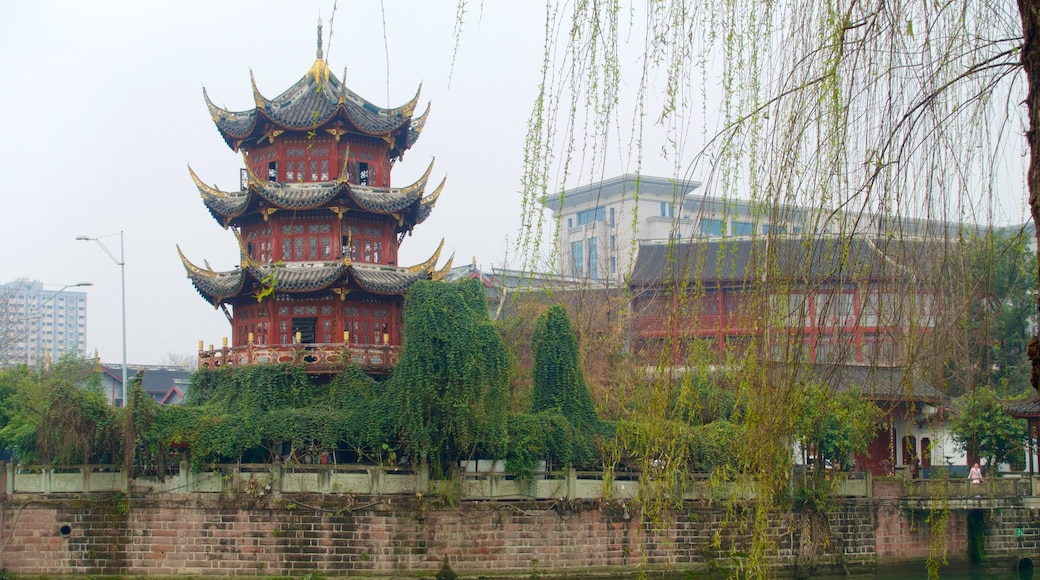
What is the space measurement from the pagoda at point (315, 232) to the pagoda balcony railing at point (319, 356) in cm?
2

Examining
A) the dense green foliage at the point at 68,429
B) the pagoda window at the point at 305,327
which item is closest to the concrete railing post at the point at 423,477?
the pagoda window at the point at 305,327

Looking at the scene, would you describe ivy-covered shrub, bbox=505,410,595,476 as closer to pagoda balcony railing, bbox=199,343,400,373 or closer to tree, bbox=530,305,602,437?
tree, bbox=530,305,602,437

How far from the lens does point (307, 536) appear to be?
65.6 feet

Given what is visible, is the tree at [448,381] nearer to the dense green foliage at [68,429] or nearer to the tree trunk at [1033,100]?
the dense green foliage at [68,429]

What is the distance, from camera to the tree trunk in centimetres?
418

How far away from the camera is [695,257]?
6531 millimetres

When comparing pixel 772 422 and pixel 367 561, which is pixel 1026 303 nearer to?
pixel 367 561

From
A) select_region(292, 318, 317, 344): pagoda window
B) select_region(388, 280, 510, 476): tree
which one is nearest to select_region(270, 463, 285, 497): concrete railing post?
select_region(388, 280, 510, 476): tree

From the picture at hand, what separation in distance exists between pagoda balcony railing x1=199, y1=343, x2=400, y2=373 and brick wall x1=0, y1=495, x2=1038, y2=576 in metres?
3.30

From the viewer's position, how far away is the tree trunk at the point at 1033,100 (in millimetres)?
4184

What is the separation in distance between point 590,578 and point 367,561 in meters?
3.84

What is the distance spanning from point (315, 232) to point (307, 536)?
6.90m

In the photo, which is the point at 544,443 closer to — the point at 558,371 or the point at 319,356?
the point at 558,371

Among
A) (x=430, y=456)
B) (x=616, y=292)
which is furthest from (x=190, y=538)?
(x=616, y=292)
